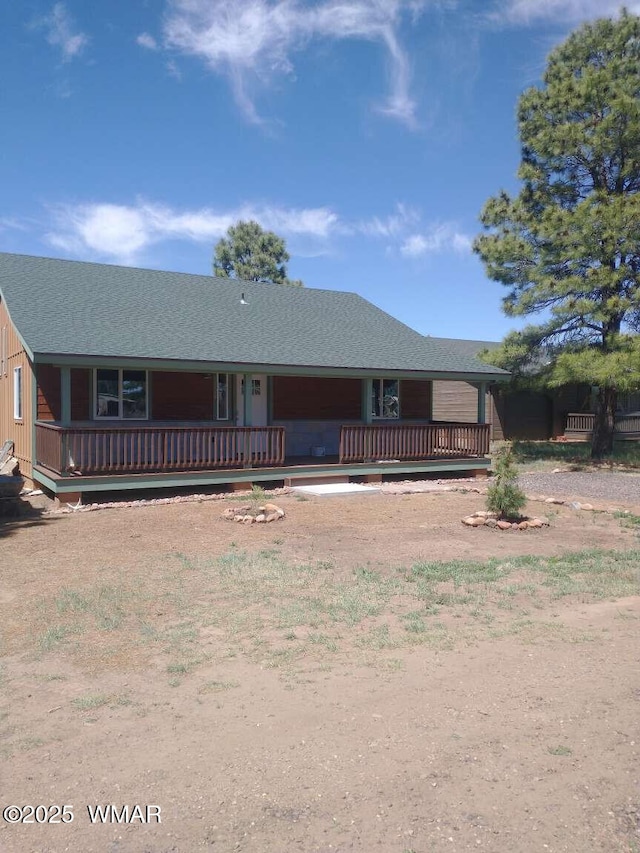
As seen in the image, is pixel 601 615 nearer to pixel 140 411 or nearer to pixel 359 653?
pixel 359 653

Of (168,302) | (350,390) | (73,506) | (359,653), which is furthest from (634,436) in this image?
(359,653)

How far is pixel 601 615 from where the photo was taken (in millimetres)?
6113

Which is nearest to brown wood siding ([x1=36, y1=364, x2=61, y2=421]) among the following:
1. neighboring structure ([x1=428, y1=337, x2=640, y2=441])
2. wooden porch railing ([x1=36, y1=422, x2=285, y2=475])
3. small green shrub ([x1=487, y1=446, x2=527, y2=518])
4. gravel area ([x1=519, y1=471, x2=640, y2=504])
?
wooden porch railing ([x1=36, y1=422, x2=285, y2=475])

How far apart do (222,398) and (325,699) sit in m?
12.4

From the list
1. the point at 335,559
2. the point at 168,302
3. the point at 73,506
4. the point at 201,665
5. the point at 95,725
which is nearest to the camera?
the point at 95,725

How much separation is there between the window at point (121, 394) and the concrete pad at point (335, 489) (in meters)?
4.01

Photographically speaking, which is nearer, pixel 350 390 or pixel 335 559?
pixel 335 559

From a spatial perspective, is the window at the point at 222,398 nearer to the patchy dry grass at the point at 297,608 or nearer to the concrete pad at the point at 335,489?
the concrete pad at the point at 335,489

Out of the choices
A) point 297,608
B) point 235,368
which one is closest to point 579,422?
point 235,368

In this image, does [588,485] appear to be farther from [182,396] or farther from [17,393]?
[17,393]

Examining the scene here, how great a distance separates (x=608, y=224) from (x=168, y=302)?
12593mm

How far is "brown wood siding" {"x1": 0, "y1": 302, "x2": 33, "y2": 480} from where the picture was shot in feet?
47.4

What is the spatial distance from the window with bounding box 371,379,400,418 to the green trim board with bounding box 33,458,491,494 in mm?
2302

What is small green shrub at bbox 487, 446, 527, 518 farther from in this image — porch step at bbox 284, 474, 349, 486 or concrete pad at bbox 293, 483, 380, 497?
porch step at bbox 284, 474, 349, 486
